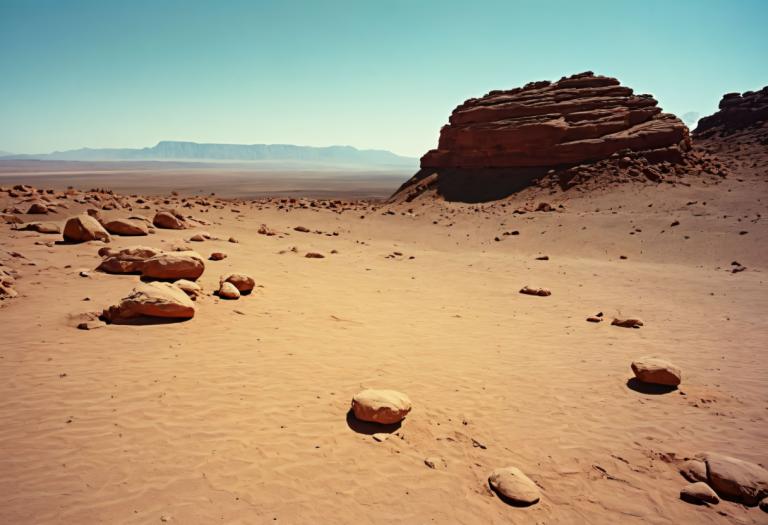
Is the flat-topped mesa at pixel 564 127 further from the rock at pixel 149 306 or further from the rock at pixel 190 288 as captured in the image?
the rock at pixel 149 306

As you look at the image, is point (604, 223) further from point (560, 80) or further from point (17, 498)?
point (17, 498)

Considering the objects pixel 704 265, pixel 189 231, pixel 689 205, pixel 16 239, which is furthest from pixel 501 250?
pixel 16 239

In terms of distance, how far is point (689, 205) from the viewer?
21922 mm

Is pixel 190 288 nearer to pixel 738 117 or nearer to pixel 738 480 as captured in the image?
pixel 738 480

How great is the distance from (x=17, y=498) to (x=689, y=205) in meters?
26.2

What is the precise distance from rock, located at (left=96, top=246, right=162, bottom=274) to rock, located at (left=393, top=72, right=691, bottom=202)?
884 inches

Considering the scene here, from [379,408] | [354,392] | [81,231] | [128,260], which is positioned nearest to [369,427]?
[379,408]

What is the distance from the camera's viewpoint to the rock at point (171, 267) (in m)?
9.52

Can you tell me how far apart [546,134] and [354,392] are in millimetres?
26732

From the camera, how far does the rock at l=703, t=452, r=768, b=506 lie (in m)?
4.11

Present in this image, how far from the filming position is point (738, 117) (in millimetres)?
41594

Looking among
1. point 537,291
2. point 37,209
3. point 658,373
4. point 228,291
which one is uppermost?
point 37,209

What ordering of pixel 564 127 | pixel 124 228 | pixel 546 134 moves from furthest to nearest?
pixel 546 134
pixel 564 127
pixel 124 228

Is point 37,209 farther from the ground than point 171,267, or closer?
farther from the ground
